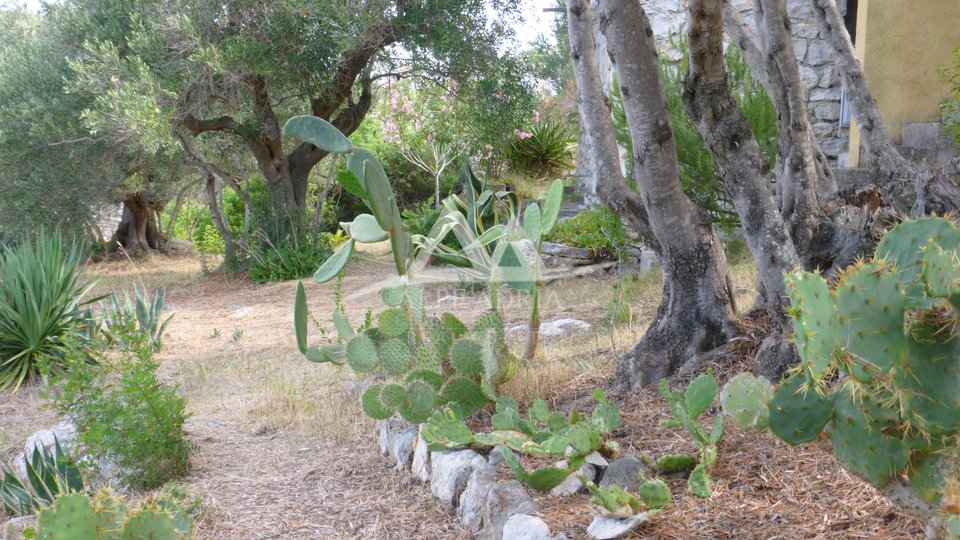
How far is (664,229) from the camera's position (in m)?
3.54

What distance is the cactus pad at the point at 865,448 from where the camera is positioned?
1682 millimetres

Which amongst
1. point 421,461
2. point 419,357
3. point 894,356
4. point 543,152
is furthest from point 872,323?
point 543,152

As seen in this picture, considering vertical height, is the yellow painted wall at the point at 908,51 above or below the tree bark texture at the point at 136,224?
above

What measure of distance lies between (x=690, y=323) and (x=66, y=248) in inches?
334

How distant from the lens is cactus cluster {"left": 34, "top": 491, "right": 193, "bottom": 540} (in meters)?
2.15

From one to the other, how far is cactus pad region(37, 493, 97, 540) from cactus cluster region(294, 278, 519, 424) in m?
1.43

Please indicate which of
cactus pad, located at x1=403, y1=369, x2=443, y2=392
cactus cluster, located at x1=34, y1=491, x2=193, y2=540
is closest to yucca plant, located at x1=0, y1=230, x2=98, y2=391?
cactus pad, located at x1=403, y1=369, x2=443, y2=392

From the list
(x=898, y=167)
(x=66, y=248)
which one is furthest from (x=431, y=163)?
(x=898, y=167)

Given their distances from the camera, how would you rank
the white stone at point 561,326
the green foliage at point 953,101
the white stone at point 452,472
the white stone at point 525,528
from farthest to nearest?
the green foliage at point 953,101
the white stone at point 561,326
the white stone at point 452,472
the white stone at point 525,528

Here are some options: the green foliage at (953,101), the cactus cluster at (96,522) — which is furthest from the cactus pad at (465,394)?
the green foliage at (953,101)

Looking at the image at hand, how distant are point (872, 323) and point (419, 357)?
2.36 meters

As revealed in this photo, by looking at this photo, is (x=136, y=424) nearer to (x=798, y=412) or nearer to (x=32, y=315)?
(x=32, y=315)

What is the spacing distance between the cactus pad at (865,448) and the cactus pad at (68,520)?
1.94m

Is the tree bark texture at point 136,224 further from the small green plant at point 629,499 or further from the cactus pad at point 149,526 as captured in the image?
the small green plant at point 629,499
